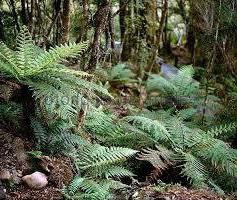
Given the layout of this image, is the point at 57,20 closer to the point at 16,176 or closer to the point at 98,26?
the point at 98,26

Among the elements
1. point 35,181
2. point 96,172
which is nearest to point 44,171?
point 35,181

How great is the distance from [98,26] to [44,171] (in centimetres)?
171

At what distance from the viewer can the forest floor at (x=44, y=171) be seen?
358cm

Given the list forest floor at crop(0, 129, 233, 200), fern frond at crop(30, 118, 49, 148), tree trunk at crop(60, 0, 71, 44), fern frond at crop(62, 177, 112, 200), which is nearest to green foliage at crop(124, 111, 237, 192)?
forest floor at crop(0, 129, 233, 200)

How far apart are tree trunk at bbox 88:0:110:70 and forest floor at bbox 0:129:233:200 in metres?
1.18

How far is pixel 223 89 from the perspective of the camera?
9.52 metres

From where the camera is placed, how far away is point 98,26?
4594mm

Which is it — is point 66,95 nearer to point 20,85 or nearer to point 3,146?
point 20,85

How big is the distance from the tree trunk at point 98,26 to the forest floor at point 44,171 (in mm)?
1177

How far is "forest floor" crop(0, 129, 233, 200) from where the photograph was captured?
358 cm

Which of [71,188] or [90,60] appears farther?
[90,60]

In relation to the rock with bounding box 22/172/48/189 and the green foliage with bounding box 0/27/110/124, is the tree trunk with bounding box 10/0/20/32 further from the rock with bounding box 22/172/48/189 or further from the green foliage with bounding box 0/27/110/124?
the rock with bounding box 22/172/48/189

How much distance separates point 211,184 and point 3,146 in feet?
7.23

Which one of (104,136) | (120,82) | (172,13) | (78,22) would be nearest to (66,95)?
(104,136)
